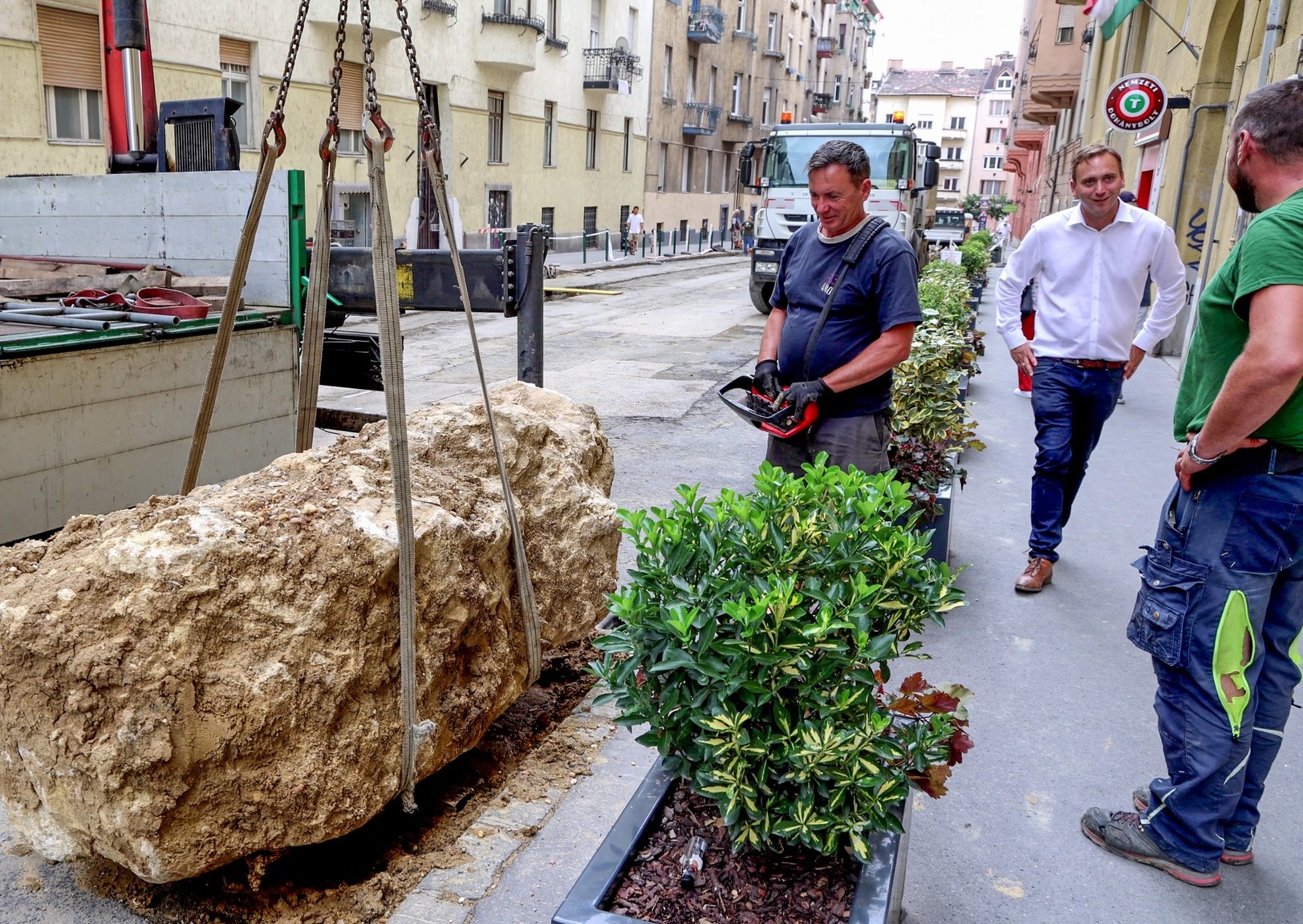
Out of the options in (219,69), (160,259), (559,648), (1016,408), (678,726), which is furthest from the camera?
(219,69)

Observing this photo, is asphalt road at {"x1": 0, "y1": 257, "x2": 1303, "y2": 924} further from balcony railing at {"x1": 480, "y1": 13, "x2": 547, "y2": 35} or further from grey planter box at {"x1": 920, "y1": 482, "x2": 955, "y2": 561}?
balcony railing at {"x1": 480, "y1": 13, "x2": 547, "y2": 35}

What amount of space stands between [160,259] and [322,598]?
4080mm

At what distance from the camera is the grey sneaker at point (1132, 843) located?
2.83 metres

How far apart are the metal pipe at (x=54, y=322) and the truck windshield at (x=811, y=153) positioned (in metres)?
12.0

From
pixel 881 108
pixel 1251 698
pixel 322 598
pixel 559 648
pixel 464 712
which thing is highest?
pixel 881 108

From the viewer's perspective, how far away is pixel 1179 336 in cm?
1230

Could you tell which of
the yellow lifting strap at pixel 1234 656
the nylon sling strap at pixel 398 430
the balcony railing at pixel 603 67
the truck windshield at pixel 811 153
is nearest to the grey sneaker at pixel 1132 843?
the yellow lifting strap at pixel 1234 656

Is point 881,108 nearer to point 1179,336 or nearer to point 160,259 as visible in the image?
point 1179,336

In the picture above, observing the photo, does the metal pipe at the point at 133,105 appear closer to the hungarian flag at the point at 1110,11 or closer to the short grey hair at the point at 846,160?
the short grey hair at the point at 846,160

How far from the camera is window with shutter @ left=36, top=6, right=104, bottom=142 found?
14.8 m

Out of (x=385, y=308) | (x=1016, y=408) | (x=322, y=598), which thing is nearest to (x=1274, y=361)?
(x=385, y=308)

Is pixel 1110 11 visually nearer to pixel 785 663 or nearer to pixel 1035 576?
pixel 1035 576

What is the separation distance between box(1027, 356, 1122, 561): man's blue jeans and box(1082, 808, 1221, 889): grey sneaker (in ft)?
6.65

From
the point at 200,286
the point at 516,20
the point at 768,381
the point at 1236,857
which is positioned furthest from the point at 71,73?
the point at 1236,857
